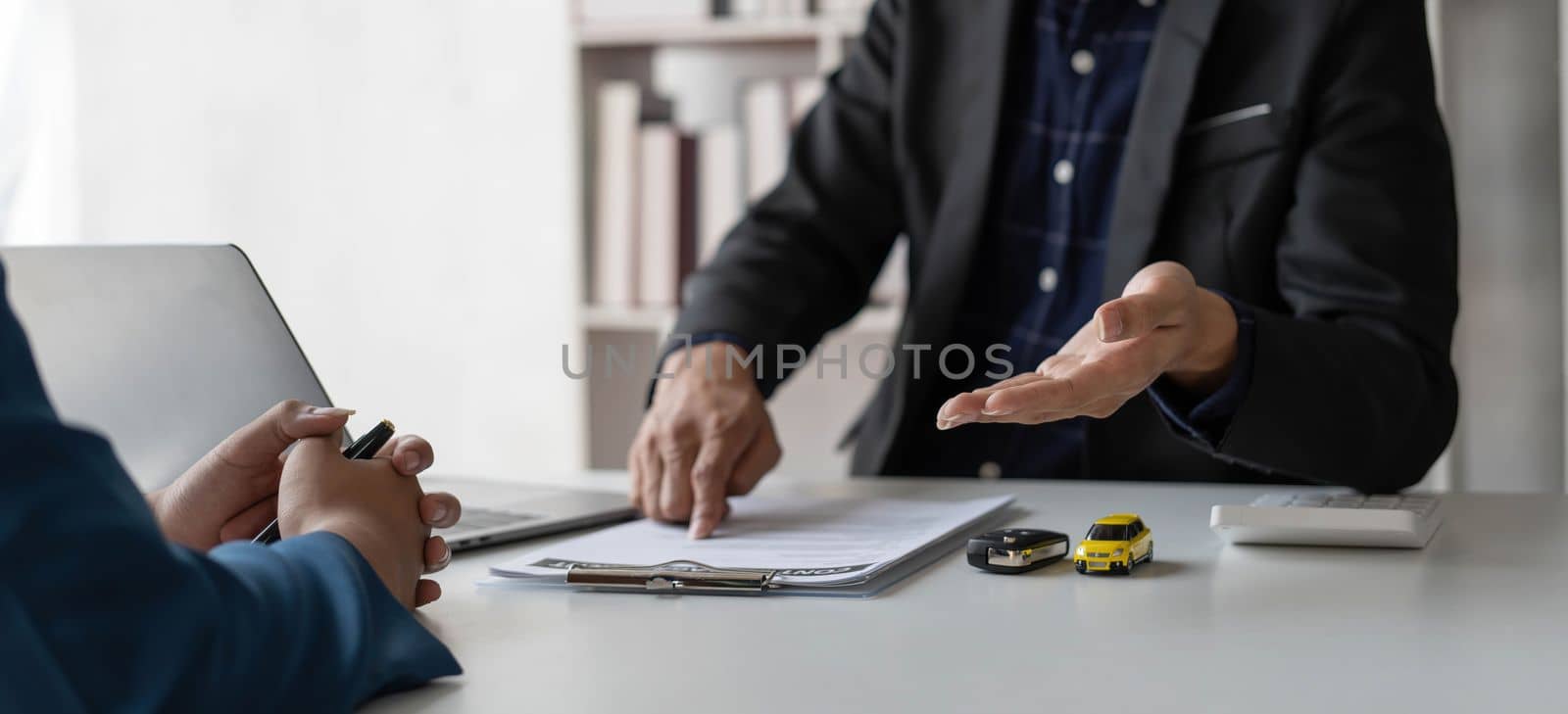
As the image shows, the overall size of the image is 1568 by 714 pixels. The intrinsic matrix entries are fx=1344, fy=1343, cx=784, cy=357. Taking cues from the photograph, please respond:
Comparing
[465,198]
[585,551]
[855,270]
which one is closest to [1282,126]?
[855,270]

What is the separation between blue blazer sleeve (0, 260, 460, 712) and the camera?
376mm

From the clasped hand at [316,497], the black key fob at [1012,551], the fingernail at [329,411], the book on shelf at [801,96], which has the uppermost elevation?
the book on shelf at [801,96]

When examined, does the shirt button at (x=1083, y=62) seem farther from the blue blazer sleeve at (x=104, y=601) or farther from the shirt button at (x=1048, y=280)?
the blue blazer sleeve at (x=104, y=601)

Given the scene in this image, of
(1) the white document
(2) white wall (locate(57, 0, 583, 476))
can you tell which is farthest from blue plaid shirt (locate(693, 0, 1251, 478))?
(2) white wall (locate(57, 0, 583, 476))

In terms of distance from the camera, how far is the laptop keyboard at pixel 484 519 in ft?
2.92

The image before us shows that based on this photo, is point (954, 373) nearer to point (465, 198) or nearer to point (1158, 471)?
point (1158, 471)

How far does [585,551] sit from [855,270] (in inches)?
29.6

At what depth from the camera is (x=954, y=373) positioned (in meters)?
1.41

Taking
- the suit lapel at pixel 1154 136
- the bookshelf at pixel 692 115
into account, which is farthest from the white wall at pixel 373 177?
the suit lapel at pixel 1154 136

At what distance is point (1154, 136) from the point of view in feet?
4.19

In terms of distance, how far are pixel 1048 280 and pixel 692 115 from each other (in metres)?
1.09

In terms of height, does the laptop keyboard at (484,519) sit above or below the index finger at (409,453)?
below

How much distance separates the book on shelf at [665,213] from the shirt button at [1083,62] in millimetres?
828

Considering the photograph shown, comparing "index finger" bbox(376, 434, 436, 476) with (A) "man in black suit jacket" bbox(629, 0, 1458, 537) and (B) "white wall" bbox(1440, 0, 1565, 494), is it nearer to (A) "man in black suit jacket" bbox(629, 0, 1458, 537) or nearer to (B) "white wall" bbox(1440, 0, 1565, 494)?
(A) "man in black suit jacket" bbox(629, 0, 1458, 537)
